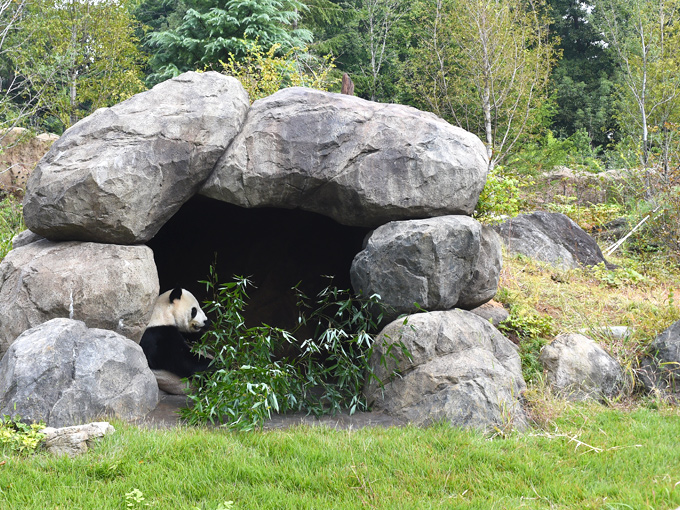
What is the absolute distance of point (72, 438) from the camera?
12.6ft

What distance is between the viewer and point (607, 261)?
9.57 m

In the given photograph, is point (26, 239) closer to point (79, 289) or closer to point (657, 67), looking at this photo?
point (79, 289)

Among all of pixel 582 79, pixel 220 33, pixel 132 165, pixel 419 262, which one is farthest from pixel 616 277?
pixel 582 79

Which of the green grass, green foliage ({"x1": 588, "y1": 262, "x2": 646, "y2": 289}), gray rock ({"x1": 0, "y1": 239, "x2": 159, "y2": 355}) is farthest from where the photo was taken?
green foliage ({"x1": 588, "y1": 262, "x2": 646, "y2": 289})

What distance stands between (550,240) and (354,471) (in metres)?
6.74

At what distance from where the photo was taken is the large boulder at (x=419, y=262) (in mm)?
5094

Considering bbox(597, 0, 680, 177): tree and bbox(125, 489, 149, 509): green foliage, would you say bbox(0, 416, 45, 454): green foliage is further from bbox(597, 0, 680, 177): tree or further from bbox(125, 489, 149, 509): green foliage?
bbox(597, 0, 680, 177): tree

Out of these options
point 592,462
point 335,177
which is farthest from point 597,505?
point 335,177

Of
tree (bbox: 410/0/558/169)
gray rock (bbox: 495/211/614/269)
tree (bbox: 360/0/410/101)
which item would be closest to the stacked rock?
gray rock (bbox: 495/211/614/269)

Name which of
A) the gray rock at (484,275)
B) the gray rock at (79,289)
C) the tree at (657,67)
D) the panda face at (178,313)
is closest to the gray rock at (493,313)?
the gray rock at (484,275)

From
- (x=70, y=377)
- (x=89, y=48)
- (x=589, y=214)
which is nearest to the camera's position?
(x=70, y=377)

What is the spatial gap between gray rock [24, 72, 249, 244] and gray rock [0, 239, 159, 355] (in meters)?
0.21

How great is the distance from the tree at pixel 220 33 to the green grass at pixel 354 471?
11.6 metres

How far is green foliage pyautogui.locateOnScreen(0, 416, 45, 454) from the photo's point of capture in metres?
3.82
